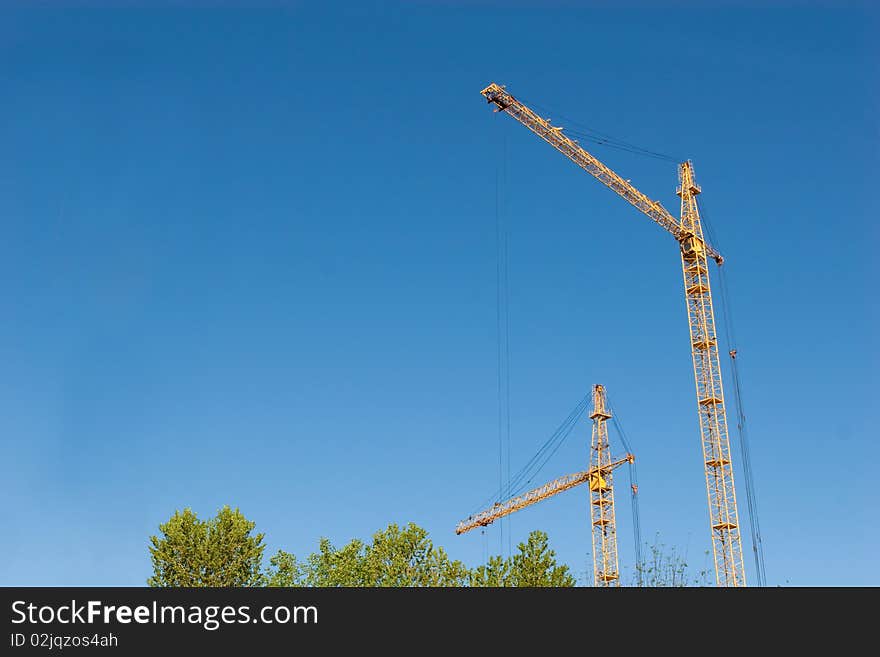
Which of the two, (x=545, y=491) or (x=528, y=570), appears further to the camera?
(x=545, y=491)

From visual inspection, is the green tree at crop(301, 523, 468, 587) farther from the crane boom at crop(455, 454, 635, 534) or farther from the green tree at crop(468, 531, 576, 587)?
the crane boom at crop(455, 454, 635, 534)

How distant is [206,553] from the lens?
52.8 m

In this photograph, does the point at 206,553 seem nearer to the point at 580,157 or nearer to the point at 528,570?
the point at 528,570

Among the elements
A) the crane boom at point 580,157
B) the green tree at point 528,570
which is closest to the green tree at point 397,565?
the green tree at point 528,570

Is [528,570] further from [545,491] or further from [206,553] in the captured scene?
[545,491]

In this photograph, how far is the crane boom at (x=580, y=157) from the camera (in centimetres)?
7325

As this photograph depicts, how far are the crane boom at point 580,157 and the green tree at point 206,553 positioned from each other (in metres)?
39.2

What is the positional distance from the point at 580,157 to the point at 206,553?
144 feet

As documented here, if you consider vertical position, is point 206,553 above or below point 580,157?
below

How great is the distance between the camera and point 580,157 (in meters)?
76.4

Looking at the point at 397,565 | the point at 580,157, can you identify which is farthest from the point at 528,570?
the point at 580,157

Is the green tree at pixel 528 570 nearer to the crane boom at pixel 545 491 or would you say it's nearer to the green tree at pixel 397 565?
the green tree at pixel 397 565
